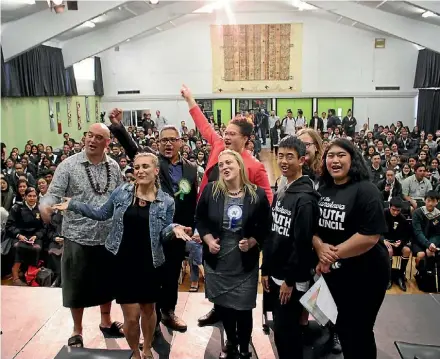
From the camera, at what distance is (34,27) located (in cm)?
941

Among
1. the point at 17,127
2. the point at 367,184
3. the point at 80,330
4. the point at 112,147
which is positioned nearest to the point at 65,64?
the point at 17,127

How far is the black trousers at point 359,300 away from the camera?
6.61 feet

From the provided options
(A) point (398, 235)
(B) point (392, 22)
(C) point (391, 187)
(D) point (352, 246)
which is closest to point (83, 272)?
(D) point (352, 246)

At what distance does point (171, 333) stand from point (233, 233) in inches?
38.5

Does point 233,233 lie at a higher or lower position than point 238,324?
higher

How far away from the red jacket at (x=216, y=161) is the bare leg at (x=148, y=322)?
2.50ft

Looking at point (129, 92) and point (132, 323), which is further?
point (129, 92)

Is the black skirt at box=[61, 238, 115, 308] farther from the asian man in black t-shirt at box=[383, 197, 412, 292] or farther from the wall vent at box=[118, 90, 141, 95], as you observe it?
the wall vent at box=[118, 90, 141, 95]

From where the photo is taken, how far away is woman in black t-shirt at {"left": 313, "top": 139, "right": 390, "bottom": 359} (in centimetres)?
196

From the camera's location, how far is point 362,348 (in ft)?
6.75

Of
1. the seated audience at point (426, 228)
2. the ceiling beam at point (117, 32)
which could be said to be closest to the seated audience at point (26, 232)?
the seated audience at point (426, 228)

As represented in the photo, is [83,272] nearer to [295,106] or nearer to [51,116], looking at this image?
[51,116]

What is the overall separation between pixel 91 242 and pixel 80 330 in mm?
602

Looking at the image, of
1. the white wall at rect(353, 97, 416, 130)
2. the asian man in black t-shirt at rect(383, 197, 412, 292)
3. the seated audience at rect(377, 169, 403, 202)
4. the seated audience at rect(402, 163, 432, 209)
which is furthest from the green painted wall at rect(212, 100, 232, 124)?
the asian man in black t-shirt at rect(383, 197, 412, 292)
